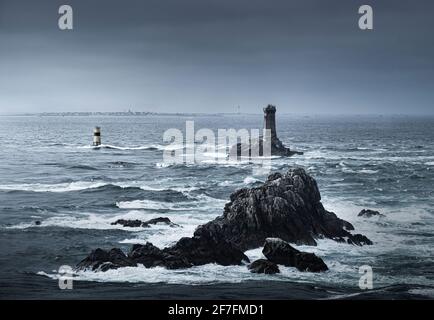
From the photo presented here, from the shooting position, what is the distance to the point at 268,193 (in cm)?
3228

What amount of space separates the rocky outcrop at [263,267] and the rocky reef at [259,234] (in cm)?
5

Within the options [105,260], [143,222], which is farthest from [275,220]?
[105,260]

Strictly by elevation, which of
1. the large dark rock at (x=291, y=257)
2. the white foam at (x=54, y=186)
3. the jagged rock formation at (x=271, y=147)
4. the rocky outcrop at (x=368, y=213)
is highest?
A: the jagged rock formation at (x=271, y=147)

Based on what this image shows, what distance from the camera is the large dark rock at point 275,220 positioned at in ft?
101

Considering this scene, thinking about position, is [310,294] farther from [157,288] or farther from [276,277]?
[157,288]

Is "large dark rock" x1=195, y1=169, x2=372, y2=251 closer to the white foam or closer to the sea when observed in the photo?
the sea

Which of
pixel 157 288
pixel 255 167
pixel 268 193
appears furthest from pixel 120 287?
pixel 255 167

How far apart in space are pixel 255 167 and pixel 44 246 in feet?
159

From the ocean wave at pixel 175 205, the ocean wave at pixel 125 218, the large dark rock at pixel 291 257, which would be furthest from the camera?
the ocean wave at pixel 175 205

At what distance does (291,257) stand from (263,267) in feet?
6.00

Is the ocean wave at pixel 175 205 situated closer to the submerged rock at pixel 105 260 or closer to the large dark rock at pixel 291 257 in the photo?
the large dark rock at pixel 291 257

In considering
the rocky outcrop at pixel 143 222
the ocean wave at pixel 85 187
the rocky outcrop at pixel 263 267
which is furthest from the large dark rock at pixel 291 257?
the ocean wave at pixel 85 187

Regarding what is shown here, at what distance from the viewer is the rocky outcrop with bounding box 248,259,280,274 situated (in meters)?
25.4

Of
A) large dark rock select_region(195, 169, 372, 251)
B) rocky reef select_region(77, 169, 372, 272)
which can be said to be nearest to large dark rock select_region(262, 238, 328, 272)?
rocky reef select_region(77, 169, 372, 272)
